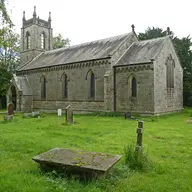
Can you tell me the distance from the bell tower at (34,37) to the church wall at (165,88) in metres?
21.8

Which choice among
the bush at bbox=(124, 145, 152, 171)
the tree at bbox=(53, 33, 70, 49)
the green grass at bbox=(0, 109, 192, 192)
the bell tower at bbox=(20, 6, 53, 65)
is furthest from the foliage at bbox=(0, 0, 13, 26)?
the tree at bbox=(53, 33, 70, 49)

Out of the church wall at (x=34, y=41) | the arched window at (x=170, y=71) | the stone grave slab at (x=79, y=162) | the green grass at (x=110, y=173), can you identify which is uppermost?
the church wall at (x=34, y=41)

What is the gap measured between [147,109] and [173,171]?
14222 mm

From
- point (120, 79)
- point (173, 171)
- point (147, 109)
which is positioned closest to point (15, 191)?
point (173, 171)

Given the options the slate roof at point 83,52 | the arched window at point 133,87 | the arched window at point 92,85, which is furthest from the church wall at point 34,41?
the arched window at point 133,87

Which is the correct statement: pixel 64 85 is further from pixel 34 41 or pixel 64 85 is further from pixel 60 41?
pixel 60 41

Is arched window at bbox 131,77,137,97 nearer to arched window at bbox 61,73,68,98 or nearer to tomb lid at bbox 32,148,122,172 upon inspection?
arched window at bbox 61,73,68,98

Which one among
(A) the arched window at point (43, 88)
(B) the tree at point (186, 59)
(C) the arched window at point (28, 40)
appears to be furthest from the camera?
(C) the arched window at point (28, 40)

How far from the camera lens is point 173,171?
19.6 feet

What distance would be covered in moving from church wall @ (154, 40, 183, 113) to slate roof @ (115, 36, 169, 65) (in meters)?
0.64

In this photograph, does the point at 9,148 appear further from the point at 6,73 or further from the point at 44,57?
the point at 6,73

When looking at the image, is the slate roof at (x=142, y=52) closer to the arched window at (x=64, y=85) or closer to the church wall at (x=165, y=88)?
the church wall at (x=165, y=88)

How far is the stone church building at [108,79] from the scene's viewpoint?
67.1 feet

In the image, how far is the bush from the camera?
6.09 m
